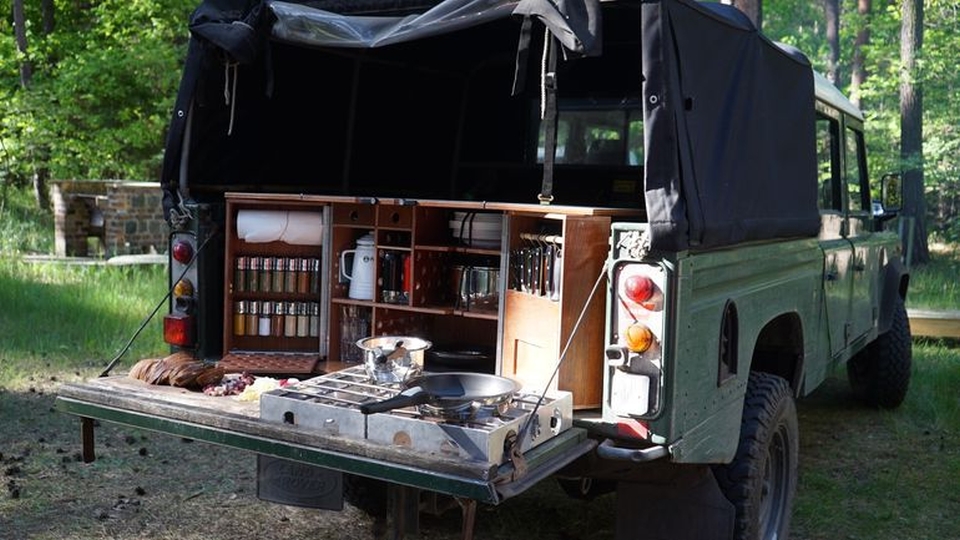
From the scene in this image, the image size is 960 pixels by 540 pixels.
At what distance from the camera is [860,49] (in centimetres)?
1986

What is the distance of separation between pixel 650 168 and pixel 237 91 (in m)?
2.56

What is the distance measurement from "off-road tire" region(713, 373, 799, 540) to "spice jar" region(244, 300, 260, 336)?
7.12 ft

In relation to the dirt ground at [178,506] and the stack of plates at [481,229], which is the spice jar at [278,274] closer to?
the stack of plates at [481,229]

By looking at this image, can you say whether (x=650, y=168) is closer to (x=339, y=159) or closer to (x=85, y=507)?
(x=339, y=159)

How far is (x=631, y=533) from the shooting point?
366cm

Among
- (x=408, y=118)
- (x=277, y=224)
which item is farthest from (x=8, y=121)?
(x=277, y=224)

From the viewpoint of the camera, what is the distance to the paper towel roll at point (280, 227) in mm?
4387

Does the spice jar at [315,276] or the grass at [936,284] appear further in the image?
the grass at [936,284]

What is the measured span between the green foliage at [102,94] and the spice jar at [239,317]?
1227cm

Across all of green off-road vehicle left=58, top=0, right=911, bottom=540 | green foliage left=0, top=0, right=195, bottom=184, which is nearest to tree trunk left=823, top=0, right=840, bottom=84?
green foliage left=0, top=0, right=195, bottom=184

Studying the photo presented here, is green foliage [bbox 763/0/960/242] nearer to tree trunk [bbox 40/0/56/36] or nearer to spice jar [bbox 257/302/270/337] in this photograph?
spice jar [bbox 257/302/270/337]

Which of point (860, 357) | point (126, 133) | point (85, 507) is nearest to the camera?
point (85, 507)

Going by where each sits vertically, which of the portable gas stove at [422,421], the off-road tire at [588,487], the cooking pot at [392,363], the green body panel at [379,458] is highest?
the cooking pot at [392,363]

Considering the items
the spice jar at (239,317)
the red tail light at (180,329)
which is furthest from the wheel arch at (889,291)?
the red tail light at (180,329)
